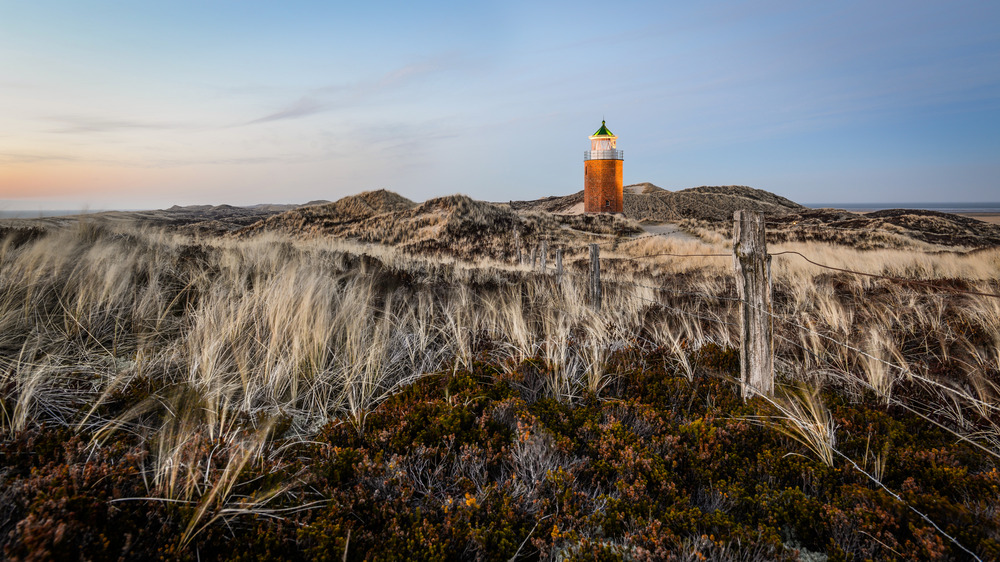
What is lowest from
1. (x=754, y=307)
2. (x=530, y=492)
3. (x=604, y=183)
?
(x=530, y=492)

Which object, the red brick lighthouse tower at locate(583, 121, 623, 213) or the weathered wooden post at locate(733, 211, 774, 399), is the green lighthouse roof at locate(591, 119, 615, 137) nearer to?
the red brick lighthouse tower at locate(583, 121, 623, 213)

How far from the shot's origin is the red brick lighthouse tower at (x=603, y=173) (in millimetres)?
41719

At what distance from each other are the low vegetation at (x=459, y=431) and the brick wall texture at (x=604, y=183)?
37477mm

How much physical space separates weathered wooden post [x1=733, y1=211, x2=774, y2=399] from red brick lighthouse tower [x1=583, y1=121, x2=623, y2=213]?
39973 mm

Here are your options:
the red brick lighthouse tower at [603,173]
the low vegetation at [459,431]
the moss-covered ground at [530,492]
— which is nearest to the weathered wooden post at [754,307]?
the low vegetation at [459,431]

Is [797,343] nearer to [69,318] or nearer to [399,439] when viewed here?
[399,439]

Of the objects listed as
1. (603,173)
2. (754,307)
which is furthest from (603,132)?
(754,307)

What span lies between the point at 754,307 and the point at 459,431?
8.44ft

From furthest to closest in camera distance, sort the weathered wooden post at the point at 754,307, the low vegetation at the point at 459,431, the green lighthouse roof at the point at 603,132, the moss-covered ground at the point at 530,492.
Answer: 1. the green lighthouse roof at the point at 603,132
2. the weathered wooden post at the point at 754,307
3. the low vegetation at the point at 459,431
4. the moss-covered ground at the point at 530,492

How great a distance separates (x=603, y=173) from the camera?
138ft

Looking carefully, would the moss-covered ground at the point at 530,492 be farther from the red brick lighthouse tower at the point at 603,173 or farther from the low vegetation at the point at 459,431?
the red brick lighthouse tower at the point at 603,173

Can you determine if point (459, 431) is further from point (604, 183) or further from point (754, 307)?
point (604, 183)

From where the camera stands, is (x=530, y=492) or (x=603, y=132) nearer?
(x=530, y=492)

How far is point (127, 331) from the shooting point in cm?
443
